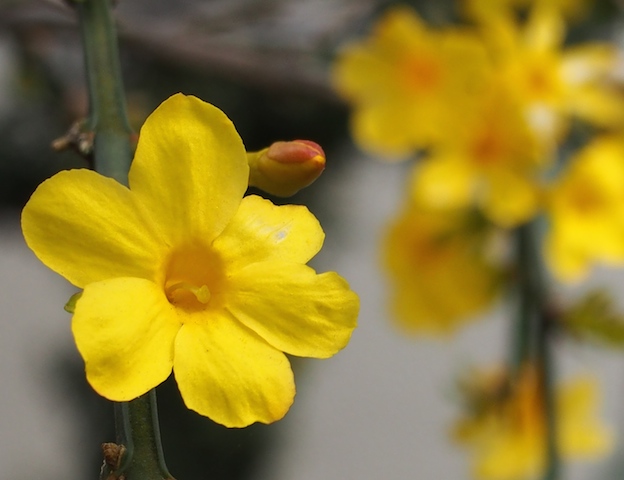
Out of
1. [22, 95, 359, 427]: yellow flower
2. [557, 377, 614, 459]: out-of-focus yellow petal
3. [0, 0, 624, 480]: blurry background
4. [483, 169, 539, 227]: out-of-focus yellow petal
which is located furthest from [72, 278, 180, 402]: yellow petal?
[557, 377, 614, 459]: out-of-focus yellow petal

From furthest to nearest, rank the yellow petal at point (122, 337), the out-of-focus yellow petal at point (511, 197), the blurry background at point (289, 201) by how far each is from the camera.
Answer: the blurry background at point (289, 201) < the out-of-focus yellow petal at point (511, 197) < the yellow petal at point (122, 337)

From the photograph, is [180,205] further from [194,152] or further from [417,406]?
[417,406]

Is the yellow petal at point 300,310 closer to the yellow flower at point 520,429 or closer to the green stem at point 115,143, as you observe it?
the green stem at point 115,143

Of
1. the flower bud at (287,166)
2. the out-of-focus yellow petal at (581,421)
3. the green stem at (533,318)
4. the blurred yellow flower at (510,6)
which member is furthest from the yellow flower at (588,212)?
the flower bud at (287,166)

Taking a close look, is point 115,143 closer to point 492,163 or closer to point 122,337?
point 122,337

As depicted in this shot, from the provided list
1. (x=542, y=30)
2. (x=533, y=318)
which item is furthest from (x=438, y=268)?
(x=542, y=30)
